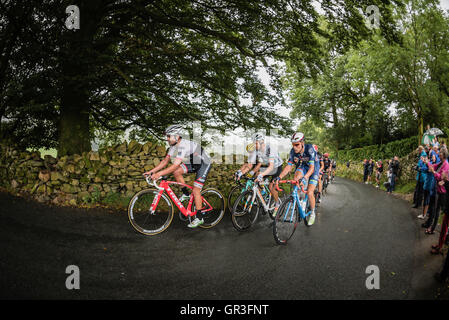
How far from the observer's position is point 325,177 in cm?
1224

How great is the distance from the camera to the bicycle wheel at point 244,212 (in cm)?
571

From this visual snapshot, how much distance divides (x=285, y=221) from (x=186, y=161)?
258 centimetres

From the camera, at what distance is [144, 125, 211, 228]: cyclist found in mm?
4770

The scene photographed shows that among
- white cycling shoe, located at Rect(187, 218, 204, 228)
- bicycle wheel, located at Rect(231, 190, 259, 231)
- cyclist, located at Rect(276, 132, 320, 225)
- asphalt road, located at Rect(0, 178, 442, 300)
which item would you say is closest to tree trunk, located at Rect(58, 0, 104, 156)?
asphalt road, located at Rect(0, 178, 442, 300)

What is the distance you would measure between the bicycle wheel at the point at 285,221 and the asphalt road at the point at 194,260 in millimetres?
191

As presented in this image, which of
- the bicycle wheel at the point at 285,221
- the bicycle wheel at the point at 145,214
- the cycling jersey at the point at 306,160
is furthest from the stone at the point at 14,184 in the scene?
the cycling jersey at the point at 306,160

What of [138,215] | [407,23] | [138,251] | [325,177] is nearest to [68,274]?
[138,251]

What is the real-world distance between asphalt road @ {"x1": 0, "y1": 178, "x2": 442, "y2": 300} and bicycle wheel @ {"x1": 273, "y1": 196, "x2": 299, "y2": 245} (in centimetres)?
19

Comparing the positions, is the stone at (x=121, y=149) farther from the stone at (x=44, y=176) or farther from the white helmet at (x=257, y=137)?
the white helmet at (x=257, y=137)

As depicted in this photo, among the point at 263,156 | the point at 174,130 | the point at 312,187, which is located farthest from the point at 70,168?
the point at 312,187

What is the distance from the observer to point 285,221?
5000mm

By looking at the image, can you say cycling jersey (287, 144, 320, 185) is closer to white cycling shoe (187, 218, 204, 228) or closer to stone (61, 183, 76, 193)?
white cycling shoe (187, 218, 204, 228)

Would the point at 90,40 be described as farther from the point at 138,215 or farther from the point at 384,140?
the point at 384,140
